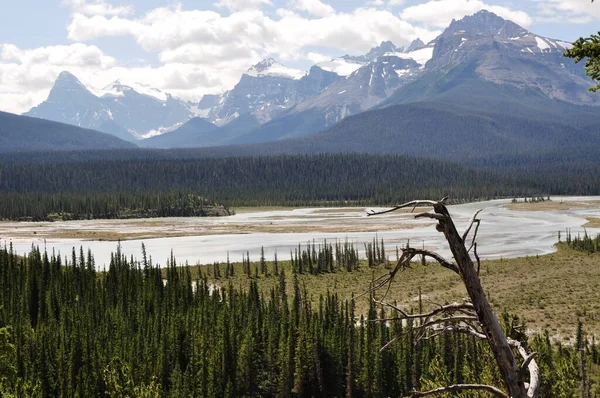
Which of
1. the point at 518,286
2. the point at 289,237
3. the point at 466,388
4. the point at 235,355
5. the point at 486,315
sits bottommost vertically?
the point at 235,355

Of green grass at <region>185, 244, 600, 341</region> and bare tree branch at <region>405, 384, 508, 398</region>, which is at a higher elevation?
bare tree branch at <region>405, 384, 508, 398</region>

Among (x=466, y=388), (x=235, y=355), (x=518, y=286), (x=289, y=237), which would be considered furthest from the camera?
(x=289, y=237)

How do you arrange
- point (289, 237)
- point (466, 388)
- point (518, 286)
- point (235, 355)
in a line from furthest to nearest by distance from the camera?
point (289, 237)
point (518, 286)
point (235, 355)
point (466, 388)

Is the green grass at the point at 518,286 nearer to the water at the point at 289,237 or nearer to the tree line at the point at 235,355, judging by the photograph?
the tree line at the point at 235,355

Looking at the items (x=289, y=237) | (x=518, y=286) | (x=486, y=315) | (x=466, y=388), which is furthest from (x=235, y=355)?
(x=289, y=237)

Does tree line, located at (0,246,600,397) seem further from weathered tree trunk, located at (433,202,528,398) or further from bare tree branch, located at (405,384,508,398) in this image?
weathered tree trunk, located at (433,202,528,398)

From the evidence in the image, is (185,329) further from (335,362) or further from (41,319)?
(41,319)

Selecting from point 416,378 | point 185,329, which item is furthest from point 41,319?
point 416,378

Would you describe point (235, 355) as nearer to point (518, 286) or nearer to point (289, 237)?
point (518, 286)

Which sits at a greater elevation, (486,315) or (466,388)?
(486,315)

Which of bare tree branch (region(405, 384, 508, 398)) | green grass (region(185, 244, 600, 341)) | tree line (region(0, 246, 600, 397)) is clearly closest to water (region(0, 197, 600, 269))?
green grass (region(185, 244, 600, 341))

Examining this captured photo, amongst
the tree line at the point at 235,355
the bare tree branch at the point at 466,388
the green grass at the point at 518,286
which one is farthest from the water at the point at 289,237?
the bare tree branch at the point at 466,388

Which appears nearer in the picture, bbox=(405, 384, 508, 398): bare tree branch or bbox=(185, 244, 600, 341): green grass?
bbox=(405, 384, 508, 398): bare tree branch

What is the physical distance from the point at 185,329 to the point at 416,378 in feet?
78.1
